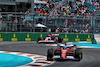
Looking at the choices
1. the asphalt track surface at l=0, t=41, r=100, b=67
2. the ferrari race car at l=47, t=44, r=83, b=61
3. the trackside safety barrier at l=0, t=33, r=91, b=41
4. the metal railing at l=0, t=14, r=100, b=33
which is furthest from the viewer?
the trackside safety barrier at l=0, t=33, r=91, b=41

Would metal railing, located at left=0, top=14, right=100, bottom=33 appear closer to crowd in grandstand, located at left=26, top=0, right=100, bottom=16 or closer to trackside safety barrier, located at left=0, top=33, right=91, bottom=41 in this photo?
trackside safety barrier, located at left=0, top=33, right=91, bottom=41

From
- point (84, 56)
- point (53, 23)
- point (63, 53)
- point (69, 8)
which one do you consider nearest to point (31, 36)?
point (53, 23)

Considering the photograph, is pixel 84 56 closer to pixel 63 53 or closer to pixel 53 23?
pixel 63 53

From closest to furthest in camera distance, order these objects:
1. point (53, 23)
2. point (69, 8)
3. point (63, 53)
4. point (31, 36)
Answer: point (63, 53), point (53, 23), point (31, 36), point (69, 8)

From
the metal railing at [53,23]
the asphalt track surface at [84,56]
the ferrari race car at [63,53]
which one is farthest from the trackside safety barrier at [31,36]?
the ferrari race car at [63,53]

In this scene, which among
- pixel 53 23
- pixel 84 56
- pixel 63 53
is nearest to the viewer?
pixel 63 53

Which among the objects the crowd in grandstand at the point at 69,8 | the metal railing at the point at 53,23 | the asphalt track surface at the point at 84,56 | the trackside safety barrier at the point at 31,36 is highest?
the crowd in grandstand at the point at 69,8

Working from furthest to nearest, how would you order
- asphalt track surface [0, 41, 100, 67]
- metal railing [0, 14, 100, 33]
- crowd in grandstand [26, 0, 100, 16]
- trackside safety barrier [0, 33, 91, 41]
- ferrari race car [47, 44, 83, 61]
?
crowd in grandstand [26, 0, 100, 16]
trackside safety barrier [0, 33, 91, 41]
metal railing [0, 14, 100, 33]
ferrari race car [47, 44, 83, 61]
asphalt track surface [0, 41, 100, 67]

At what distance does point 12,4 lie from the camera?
119ft

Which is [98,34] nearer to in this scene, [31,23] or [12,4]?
[31,23]

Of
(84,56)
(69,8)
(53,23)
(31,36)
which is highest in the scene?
(69,8)

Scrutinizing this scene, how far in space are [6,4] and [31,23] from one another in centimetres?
1152

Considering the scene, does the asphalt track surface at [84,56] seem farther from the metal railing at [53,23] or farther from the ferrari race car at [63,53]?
the metal railing at [53,23]

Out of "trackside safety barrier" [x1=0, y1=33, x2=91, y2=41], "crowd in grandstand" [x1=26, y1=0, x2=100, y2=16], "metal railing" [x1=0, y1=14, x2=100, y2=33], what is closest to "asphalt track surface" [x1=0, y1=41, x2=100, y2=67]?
"metal railing" [x1=0, y1=14, x2=100, y2=33]
